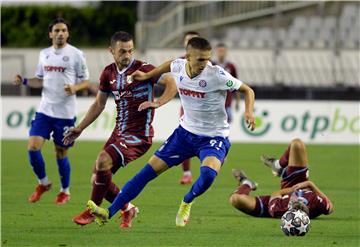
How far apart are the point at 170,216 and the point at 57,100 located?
2782 mm

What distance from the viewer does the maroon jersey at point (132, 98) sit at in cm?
1120

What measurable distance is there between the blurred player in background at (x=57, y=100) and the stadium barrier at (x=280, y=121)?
11.1 m

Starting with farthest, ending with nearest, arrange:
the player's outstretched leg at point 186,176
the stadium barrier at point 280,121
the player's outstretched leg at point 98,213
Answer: the stadium barrier at point 280,121
the player's outstretched leg at point 186,176
the player's outstretched leg at point 98,213

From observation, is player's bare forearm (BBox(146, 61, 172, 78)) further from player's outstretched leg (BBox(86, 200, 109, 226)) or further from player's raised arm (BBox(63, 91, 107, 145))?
player's outstretched leg (BBox(86, 200, 109, 226))

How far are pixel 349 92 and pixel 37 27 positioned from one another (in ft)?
68.5

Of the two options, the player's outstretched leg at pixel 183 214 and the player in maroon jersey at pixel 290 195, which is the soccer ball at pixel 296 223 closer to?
the player in maroon jersey at pixel 290 195

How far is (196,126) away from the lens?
10.8 metres

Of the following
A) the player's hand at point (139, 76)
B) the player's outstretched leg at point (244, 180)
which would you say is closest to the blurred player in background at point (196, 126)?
the player's hand at point (139, 76)

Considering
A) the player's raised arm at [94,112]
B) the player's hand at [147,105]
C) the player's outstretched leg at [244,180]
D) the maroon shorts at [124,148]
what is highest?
the player's hand at [147,105]

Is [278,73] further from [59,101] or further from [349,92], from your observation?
[59,101]

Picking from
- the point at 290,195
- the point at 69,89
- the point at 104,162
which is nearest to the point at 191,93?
the point at 104,162

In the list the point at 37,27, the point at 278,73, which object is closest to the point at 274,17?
the point at 278,73

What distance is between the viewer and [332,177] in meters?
17.6

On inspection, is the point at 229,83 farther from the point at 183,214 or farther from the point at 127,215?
the point at 127,215
